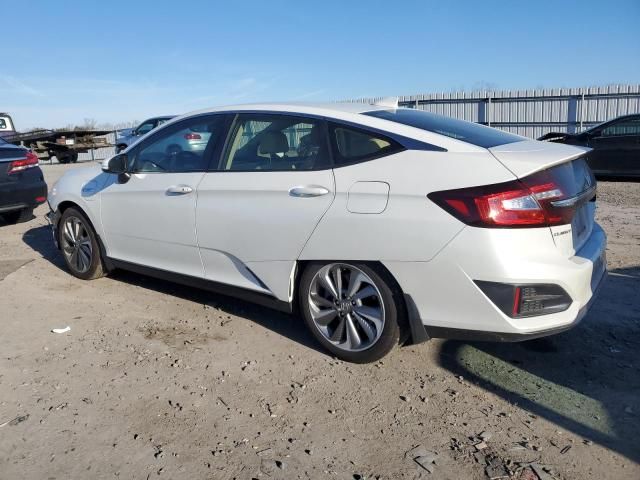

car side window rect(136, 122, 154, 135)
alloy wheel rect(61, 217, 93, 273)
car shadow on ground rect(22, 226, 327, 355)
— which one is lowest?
car shadow on ground rect(22, 226, 327, 355)

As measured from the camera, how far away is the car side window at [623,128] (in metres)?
11.2

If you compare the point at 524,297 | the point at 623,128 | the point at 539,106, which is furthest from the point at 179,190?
the point at 539,106

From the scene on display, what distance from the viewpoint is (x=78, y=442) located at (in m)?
2.82

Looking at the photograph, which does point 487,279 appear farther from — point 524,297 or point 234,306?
point 234,306

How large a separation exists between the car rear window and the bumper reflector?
0.87 metres

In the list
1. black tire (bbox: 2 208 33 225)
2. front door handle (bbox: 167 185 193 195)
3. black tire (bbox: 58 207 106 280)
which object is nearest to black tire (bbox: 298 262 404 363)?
front door handle (bbox: 167 185 193 195)

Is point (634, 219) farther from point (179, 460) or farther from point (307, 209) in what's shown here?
point (179, 460)

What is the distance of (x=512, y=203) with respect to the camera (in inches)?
118

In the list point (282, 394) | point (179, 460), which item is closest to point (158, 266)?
point (282, 394)

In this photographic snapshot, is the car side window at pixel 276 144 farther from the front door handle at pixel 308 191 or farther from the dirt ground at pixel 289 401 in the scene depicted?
the dirt ground at pixel 289 401

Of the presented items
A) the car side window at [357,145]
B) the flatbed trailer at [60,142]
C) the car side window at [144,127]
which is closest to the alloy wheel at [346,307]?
the car side window at [357,145]

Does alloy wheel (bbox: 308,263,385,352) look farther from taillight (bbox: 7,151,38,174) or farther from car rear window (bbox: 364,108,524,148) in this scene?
taillight (bbox: 7,151,38,174)

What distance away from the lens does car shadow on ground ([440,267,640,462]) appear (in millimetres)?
2906

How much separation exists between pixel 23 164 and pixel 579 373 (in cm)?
759
